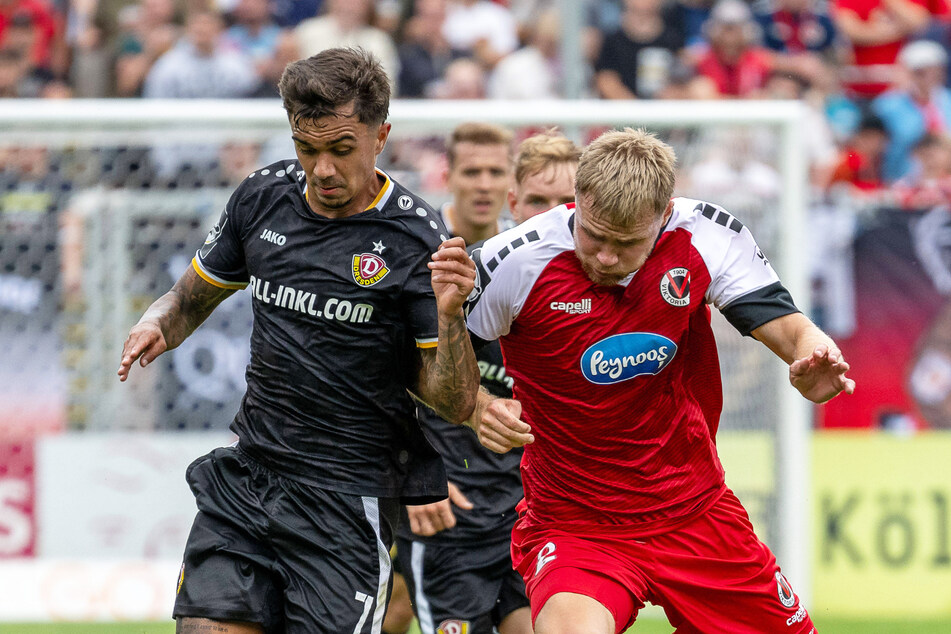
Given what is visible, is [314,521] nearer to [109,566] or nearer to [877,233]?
[109,566]

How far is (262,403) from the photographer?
405 cm

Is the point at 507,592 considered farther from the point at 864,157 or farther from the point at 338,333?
the point at 864,157

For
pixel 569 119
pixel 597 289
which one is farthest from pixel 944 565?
pixel 597 289

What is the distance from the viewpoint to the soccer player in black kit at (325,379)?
12.5ft

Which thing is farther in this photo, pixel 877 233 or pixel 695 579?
pixel 877 233

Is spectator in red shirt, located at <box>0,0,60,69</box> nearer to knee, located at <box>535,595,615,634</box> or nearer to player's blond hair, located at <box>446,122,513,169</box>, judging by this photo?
player's blond hair, located at <box>446,122,513,169</box>

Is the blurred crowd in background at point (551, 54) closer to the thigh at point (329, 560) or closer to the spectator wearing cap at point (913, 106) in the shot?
the spectator wearing cap at point (913, 106)

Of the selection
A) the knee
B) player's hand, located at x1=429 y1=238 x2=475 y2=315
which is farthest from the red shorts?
player's hand, located at x1=429 y1=238 x2=475 y2=315

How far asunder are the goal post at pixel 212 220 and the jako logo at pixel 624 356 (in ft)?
11.7

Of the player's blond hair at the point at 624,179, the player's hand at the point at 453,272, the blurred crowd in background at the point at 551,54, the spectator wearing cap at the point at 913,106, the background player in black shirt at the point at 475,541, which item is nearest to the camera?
the player's hand at the point at 453,272

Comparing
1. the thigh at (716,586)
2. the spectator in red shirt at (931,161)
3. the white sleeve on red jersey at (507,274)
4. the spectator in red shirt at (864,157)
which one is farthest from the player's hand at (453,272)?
the spectator in red shirt at (864,157)

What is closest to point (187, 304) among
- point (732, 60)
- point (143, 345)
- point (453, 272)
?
point (143, 345)

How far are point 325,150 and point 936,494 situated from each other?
5837 mm

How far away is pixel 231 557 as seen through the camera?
3877 mm
